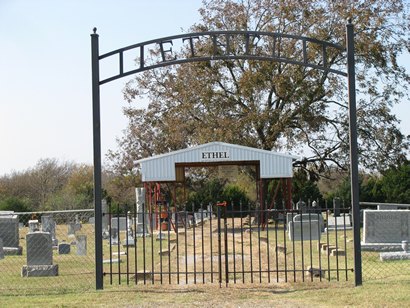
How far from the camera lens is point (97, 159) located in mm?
12242

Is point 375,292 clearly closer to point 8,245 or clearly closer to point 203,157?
point 8,245

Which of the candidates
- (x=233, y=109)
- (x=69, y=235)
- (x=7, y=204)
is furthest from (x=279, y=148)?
(x=7, y=204)

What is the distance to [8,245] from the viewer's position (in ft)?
76.8

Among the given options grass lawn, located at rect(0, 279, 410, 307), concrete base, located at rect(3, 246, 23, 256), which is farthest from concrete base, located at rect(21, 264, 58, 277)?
concrete base, located at rect(3, 246, 23, 256)

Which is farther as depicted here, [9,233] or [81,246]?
[9,233]

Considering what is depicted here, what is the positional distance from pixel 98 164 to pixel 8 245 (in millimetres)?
12475

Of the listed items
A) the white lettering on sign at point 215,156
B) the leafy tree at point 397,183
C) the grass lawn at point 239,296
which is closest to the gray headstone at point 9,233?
the grass lawn at point 239,296

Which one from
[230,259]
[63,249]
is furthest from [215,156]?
[230,259]

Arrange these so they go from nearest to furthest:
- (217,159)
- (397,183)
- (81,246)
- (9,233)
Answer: (81,246) < (9,233) < (217,159) < (397,183)

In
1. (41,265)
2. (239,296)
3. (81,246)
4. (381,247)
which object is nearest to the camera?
(239,296)

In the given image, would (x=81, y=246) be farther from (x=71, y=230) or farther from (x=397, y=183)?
(x=397, y=183)

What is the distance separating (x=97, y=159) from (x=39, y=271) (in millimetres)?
4979

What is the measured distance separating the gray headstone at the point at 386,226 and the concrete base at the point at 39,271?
9.77 metres

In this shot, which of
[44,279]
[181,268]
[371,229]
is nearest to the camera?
[44,279]
